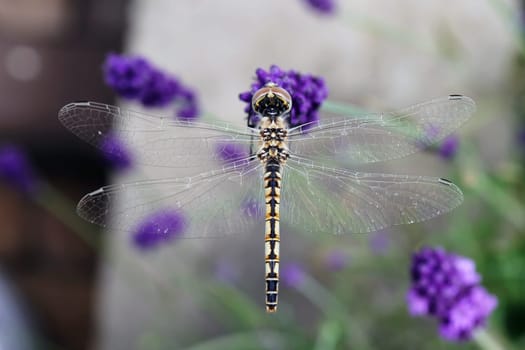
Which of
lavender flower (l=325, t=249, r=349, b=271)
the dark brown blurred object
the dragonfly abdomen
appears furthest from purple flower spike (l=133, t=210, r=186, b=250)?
the dark brown blurred object

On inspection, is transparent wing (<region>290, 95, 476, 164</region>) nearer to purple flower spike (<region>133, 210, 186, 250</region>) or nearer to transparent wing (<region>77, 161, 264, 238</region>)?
transparent wing (<region>77, 161, 264, 238</region>)

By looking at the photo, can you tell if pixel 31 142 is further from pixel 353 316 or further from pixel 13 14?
pixel 353 316

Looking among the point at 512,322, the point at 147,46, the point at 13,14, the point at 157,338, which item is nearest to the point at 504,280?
the point at 512,322

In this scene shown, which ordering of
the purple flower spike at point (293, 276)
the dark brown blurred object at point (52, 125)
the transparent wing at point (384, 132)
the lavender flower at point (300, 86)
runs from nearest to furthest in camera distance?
the lavender flower at point (300, 86) → the transparent wing at point (384, 132) → the purple flower spike at point (293, 276) → the dark brown blurred object at point (52, 125)

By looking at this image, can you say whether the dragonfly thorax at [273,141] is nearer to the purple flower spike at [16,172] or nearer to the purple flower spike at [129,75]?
the purple flower spike at [129,75]

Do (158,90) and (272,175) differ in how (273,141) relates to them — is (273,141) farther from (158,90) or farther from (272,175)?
(158,90)

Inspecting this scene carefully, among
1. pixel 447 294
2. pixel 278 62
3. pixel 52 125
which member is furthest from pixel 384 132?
pixel 52 125

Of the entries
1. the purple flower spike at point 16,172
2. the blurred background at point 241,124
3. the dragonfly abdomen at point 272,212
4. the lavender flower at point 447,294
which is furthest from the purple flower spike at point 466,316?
the purple flower spike at point 16,172
